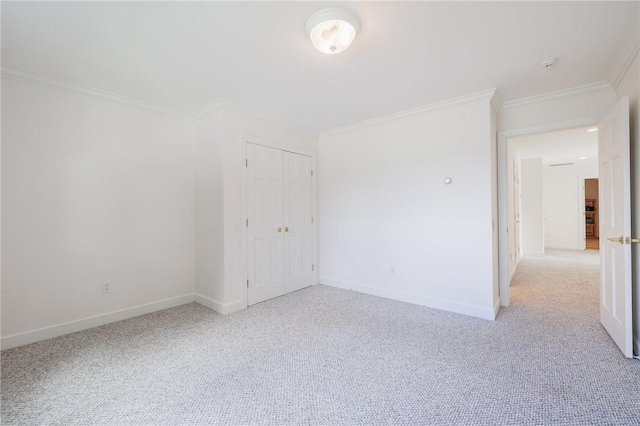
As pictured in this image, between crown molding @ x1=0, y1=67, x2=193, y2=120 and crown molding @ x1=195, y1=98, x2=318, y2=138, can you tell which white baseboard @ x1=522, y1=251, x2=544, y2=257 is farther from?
crown molding @ x1=0, y1=67, x2=193, y2=120

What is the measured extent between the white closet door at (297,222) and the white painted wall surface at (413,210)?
281mm

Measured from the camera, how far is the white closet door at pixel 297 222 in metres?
3.98

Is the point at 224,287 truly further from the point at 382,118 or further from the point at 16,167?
the point at 382,118

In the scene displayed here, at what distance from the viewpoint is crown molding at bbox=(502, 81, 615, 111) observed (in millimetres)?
2779

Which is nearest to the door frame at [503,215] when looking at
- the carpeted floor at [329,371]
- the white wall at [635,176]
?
the carpeted floor at [329,371]

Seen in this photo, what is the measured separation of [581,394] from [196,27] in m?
3.51

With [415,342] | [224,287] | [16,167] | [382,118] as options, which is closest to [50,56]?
[16,167]

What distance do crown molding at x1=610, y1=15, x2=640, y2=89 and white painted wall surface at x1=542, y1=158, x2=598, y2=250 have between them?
6524mm

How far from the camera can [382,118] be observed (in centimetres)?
371

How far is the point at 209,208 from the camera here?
11.3 feet

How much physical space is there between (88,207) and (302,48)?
2645 millimetres

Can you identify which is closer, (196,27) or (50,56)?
(196,27)

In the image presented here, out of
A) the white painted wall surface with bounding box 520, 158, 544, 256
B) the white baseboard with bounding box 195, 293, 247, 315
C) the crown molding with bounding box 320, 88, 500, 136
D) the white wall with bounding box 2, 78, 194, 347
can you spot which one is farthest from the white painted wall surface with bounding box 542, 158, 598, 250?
the white wall with bounding box 2, 78, 194, 347

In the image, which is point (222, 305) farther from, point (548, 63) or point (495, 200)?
point (548, 63)
